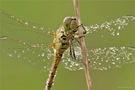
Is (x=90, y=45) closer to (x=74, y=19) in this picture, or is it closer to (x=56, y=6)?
(x=74, y=19)

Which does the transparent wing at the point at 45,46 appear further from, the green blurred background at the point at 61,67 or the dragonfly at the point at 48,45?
the green blurred background at the point at 61,67

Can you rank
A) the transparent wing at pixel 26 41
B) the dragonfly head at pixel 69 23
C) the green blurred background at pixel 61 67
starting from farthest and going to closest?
the green blurred background at pixel 61 67
the transparent wing at pixel 26 41
the dragonfly head at pixel 69 23

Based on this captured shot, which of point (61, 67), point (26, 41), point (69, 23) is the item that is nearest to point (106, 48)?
point (69, 23)

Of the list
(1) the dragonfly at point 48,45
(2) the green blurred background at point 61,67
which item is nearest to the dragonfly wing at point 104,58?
(1) the dragonfly at point 48,45

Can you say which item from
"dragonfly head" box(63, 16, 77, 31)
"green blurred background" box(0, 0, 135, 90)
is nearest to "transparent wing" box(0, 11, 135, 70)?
"dragonfly head" box(63, 16, 77, 31)

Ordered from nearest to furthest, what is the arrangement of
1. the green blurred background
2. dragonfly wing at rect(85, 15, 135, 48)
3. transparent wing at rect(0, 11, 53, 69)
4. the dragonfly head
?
the dragonfly head < dragonfly wing at rect(85, 15, 135, 48) < transparent wing at rect(0, 11, 53, 69) < the green blurred background

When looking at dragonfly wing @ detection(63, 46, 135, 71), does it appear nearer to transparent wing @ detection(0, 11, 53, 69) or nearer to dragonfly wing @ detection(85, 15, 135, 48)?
dragonfly wing @ detection(85, 15, 135, 48)

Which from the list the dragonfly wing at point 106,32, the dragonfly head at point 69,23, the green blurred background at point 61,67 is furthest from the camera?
the green blurred background at point 61,67
